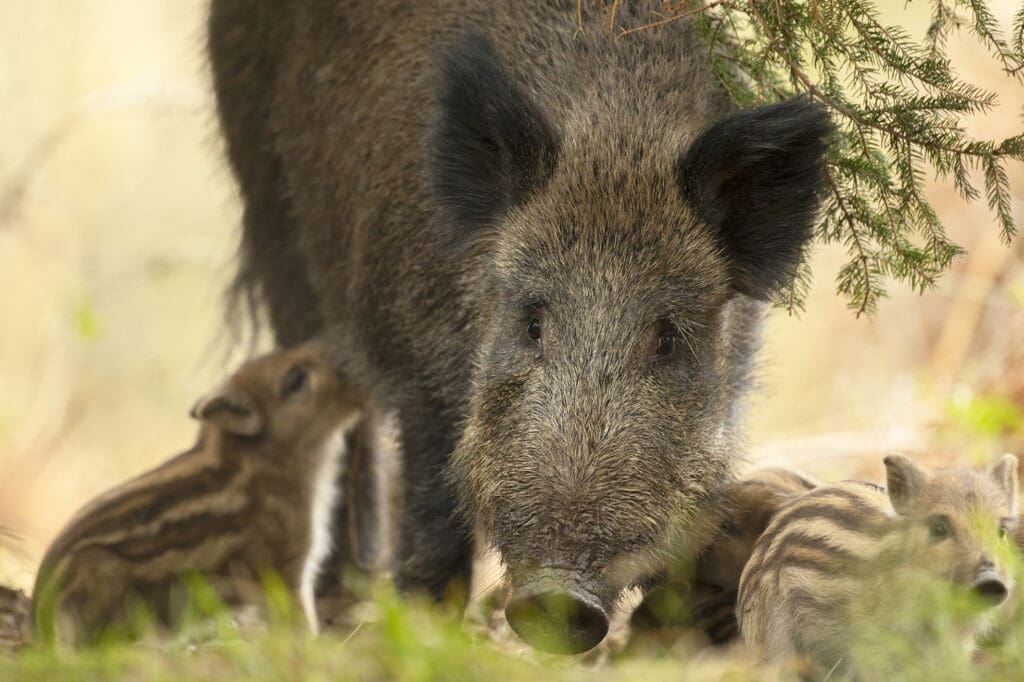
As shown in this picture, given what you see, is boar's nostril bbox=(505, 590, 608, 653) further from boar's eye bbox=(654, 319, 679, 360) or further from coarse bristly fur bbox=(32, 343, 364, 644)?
coarse bristly fur bbox=(32, 343, 364, 644)

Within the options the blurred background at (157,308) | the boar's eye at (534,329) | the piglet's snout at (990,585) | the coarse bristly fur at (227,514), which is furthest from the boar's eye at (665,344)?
the coarse bristly fur at (227,514)

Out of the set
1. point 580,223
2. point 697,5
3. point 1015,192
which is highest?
point 697,5

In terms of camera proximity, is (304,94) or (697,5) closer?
(697,5)

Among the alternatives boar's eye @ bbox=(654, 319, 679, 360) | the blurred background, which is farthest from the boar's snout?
the blurred background

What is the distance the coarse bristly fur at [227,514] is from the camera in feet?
15.5

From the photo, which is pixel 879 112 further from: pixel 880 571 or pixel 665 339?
pixel 880 571

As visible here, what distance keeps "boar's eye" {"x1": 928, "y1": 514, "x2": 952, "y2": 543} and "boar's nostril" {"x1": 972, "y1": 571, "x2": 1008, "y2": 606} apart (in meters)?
0.16

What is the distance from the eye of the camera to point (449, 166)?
13.8 ft

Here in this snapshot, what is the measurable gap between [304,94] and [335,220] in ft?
1.70

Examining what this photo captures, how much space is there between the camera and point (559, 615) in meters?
3.34

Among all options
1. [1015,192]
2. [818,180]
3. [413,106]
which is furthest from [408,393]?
[1015,192]

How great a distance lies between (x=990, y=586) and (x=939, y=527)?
0.71 ft

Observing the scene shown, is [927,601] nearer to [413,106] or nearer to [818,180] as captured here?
[818,180]

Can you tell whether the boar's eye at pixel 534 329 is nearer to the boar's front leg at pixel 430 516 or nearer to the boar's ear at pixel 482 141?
the boar's ear at pixel 482 141
